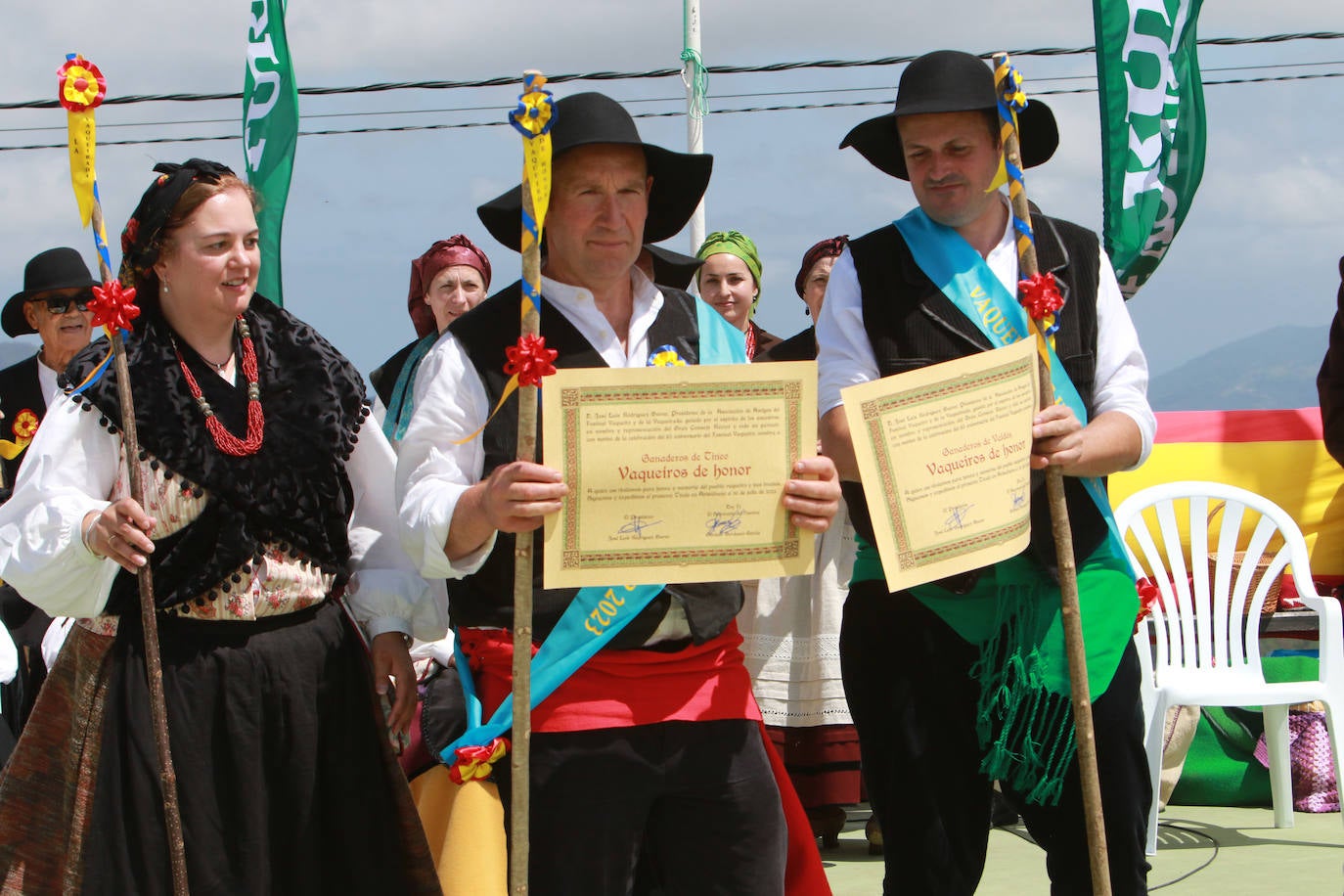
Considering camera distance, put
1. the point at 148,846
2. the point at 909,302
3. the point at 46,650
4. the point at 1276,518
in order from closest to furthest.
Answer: the point at 148,846 < the point at 909,302 < the point at 46,650 < the point at 1276,518

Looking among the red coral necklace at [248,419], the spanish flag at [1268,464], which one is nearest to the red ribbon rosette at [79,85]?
the red coral necklace at [248,419]

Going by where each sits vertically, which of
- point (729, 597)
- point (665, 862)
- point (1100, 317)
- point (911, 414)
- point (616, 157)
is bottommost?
point (665, 862)

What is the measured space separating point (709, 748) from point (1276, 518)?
3737 mm

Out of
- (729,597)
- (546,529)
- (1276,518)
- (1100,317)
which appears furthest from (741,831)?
(1276,518)

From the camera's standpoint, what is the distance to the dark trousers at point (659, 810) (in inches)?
111

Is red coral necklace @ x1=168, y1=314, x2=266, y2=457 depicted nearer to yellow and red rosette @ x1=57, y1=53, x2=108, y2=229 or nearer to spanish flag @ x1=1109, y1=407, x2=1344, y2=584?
yellow and red rosette @ x1=57, y1=53, x2=108, y2=229

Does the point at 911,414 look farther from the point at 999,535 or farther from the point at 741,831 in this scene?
the point at 741,831

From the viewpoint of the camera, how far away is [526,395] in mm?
2641

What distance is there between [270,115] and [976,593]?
4.45 metres

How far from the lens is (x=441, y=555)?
2.75 m

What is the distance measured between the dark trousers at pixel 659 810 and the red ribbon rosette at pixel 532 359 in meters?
0.71

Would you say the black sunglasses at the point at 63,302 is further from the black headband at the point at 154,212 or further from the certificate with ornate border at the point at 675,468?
the certificate with ornate border at the point at 675,468

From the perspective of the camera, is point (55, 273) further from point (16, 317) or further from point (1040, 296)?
point (1040, 296)

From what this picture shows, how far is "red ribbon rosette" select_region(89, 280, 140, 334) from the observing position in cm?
283
